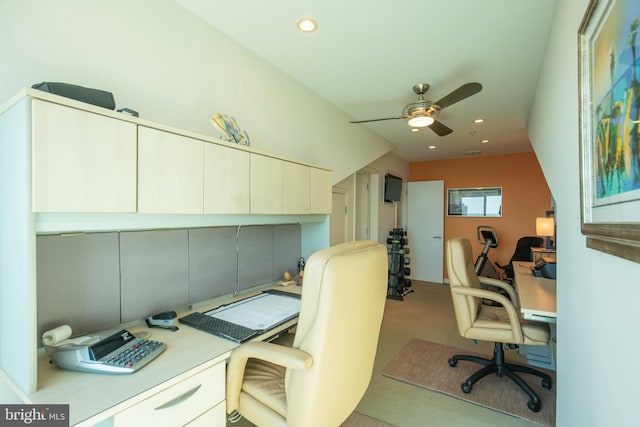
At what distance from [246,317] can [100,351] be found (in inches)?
28.3

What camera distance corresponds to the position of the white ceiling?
68.8 inches

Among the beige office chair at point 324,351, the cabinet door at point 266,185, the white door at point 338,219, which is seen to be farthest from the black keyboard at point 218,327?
the white door at point 338,219

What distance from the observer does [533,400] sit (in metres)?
2.03

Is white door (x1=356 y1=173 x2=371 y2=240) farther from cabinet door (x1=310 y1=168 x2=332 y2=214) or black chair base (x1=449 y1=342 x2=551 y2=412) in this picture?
black chair base (x1=449 y1=342 x2=551 y2=412)

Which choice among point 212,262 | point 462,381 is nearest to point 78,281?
point 212,262

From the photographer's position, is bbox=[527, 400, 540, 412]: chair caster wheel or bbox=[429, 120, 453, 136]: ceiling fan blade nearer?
bbox=[527, 400, 540, 412]: chair caster wheel

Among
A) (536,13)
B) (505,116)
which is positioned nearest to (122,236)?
(536,13)

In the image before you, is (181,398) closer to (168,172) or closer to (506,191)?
(168,172)

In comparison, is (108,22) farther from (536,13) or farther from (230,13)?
(536,13)

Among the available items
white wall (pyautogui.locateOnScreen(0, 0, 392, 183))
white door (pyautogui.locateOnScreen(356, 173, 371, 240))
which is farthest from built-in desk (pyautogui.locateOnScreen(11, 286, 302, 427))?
white door (pyautogui.locateOnScreen(356, 173, 371, 240))

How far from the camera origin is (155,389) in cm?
98

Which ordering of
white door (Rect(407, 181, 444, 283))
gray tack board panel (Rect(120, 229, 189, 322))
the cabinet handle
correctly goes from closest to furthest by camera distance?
the cabinet handle → gray tack board panel (Rect(120, 229, 189, 322)) → white door (Rect(407, 181, 444, 283))

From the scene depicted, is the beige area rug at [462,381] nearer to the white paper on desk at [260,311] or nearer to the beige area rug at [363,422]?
the beige area rug at [363,422]

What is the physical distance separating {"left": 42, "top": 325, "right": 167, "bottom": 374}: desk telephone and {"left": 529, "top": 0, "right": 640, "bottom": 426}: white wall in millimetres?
1547
